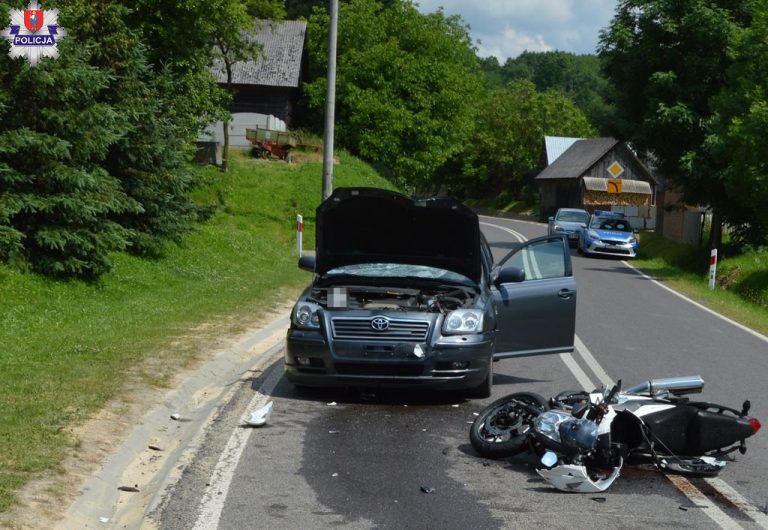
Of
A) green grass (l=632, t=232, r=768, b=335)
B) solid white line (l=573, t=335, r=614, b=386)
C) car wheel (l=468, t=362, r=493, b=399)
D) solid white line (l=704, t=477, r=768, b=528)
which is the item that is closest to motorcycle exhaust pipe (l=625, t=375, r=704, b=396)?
solid white line (l=704, t=477, r=768, b=528)

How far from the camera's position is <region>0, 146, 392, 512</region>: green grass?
308 inches

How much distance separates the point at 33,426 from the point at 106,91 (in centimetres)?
1455

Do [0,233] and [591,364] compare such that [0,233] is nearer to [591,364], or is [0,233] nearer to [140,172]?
[140,172]

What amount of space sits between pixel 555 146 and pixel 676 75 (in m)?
53.3

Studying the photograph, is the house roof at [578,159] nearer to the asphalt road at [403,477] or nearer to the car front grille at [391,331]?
the asphalt road at [403,477]

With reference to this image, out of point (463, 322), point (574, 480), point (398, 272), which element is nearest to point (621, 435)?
point (574, 480)

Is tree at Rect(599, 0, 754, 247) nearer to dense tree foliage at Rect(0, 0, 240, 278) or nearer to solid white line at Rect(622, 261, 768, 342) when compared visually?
solid white line at Rect(622, 261, 768, 342)

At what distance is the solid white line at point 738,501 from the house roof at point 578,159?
7290cm

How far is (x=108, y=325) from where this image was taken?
13.6 meters

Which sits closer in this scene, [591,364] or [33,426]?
[33,426]

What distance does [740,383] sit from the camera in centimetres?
1220

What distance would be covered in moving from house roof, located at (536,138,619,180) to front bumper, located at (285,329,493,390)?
232 feet

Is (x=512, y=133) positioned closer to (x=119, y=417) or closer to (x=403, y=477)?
(x=119, y=417)

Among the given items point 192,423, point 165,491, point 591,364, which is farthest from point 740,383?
point 165,491
